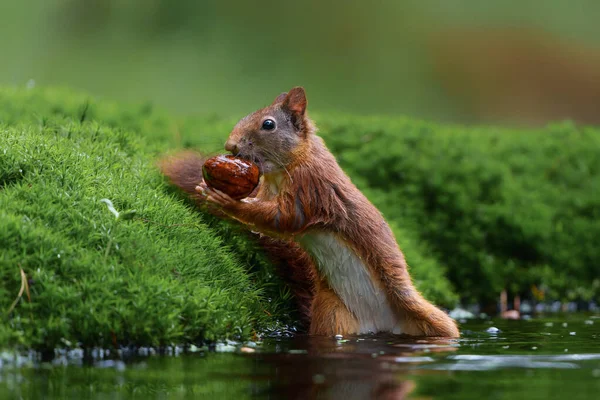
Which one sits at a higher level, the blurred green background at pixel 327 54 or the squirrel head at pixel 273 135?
the blurred green background at pixel 327 54

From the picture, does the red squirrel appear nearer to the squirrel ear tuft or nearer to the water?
the squirrel ear tuft

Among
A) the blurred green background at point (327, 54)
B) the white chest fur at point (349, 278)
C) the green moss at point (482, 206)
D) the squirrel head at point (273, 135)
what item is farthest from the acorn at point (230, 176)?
the blurred green background at point (327, 54)

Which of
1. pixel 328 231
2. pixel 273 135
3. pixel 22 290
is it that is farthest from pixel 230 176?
pixel 22 290

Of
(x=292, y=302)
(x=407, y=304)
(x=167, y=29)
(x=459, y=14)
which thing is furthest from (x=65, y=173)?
(x=459, y=14)

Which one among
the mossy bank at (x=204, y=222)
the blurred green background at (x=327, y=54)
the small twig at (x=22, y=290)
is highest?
the blurred green background at (x=327, y=54)

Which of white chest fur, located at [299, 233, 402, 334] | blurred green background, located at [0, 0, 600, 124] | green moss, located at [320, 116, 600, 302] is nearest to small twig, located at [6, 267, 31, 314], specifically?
white chest fur, located at [299, 233, 402, 334]

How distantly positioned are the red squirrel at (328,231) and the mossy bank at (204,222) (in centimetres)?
32

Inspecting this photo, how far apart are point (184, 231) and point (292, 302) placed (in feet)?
3.03

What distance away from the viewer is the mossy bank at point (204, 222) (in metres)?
4.80

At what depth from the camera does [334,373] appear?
13.6 ft

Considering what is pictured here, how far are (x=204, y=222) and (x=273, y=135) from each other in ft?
2.41

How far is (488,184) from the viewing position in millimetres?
9375

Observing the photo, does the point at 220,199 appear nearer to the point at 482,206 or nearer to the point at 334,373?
the point at 334,373

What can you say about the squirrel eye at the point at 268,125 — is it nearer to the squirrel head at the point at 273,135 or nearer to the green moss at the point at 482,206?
the squirrel head at the point at 273,135
